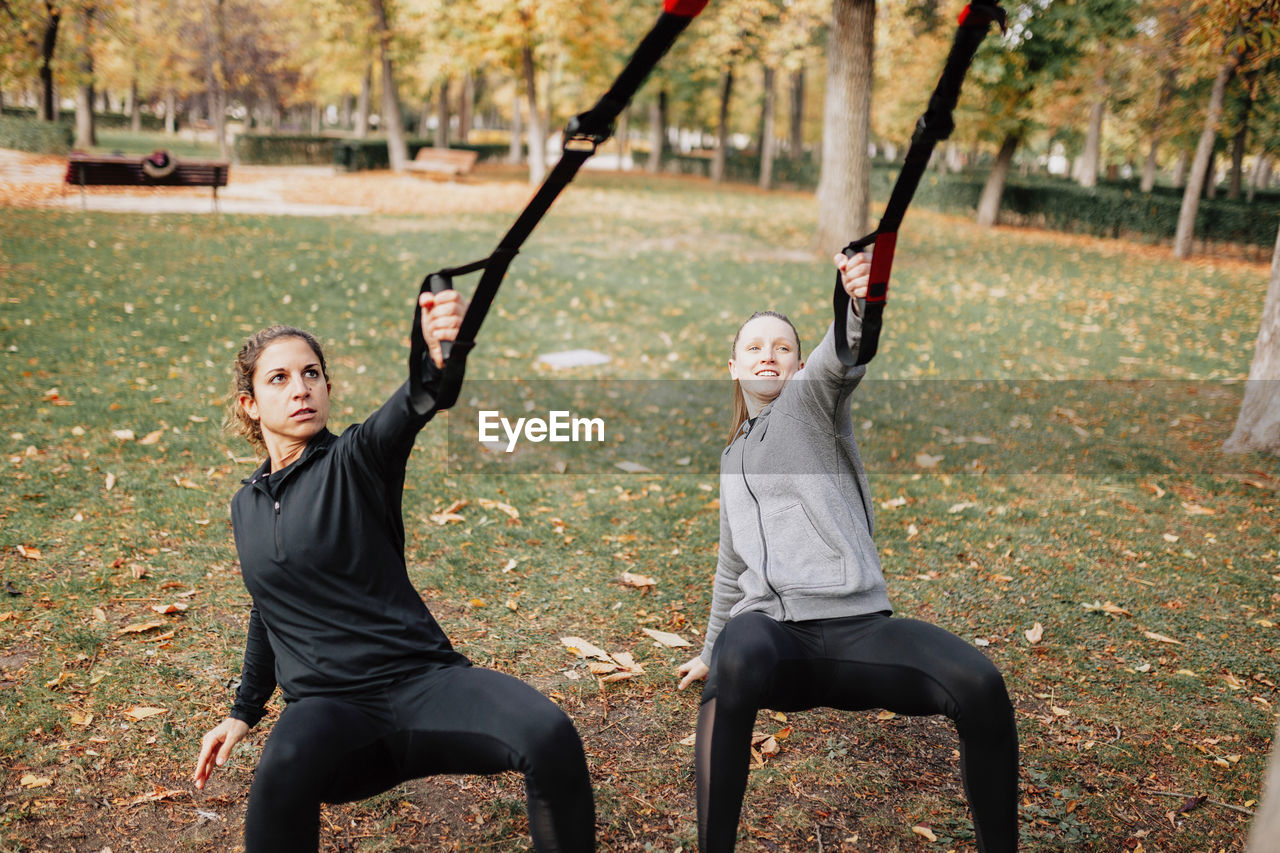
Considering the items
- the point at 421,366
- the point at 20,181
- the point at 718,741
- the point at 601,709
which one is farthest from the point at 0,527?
the point at 20,181

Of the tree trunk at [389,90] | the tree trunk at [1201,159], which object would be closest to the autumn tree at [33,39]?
the tree trunk at [389,90]

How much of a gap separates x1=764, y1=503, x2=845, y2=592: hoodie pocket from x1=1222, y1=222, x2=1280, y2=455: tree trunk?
5893mm

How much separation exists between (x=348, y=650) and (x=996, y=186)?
26.9 m

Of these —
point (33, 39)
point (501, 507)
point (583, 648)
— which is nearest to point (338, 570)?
point (583, 648)

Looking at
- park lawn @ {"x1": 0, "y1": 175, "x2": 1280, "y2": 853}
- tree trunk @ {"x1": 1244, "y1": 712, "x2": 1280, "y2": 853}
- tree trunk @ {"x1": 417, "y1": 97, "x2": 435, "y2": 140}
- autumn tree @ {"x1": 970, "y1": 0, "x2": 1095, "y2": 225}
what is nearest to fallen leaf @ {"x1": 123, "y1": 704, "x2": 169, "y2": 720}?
park lawn @ {"x1": 0, "y1": 175, "x2": 1280, "y2": 853}

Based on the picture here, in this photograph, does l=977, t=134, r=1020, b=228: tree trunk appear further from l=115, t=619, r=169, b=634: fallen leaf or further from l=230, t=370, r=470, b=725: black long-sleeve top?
l=230, t=370, r=470, b=725: black long-sleeve top

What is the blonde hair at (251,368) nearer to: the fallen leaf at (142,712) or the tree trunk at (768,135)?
the fallen leaf at (142,712)

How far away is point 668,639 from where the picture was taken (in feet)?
14.1

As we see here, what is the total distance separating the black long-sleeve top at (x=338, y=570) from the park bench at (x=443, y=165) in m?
25.7

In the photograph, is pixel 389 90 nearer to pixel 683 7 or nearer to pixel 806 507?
pixel 806 507

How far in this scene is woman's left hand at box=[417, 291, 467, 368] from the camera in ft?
6.75

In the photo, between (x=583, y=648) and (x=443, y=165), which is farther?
(x=443, y=165)

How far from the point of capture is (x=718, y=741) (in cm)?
253

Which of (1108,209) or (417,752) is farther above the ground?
(1108,209)
